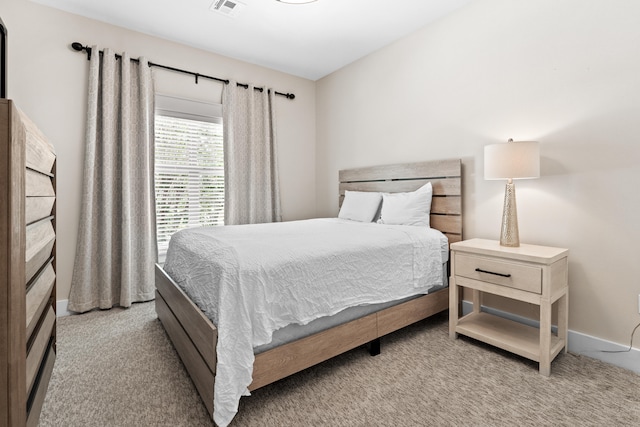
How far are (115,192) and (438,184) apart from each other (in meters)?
2.93

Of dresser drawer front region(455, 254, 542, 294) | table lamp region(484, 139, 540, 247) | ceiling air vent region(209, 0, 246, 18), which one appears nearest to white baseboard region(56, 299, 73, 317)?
ceiling air vent region(209, 0, 246, 18)

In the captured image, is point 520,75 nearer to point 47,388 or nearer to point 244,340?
point 244,340

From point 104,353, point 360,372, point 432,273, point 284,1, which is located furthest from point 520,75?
point 104,353

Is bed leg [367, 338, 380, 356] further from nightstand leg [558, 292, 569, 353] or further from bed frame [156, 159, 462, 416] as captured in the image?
nightstand leg [558, 292, 569, 353]

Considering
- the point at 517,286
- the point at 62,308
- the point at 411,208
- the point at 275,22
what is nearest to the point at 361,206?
the point at 411,208

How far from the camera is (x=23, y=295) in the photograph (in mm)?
1052

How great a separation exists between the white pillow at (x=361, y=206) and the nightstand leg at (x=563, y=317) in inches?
61.7

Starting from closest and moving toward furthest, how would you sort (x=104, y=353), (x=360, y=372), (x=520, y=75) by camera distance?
(x=360, y=372) < (x=104, y=353) < (x=520, y=75)

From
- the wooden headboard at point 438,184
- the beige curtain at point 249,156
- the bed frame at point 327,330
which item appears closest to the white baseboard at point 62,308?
the bed frame at point 327,330

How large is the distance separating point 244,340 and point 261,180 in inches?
102

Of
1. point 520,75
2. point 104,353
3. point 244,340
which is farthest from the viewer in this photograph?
point 520,75

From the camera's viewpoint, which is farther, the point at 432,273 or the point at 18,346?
the point at 432,273

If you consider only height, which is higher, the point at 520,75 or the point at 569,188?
the point at 520,75

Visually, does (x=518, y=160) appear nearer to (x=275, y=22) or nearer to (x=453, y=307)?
(x=453, y=307)
